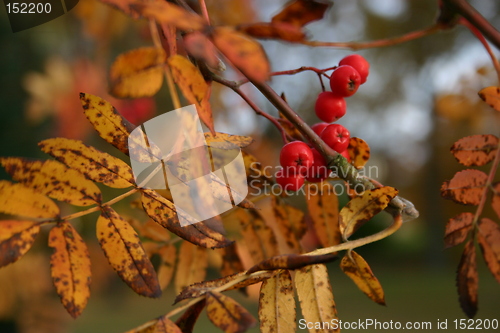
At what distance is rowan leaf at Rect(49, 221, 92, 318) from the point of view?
1.43 ft

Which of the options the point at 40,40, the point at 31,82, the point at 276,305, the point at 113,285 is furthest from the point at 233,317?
the point at 113,285

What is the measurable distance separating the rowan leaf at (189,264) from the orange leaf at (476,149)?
50 cm

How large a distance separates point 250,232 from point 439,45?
999cm

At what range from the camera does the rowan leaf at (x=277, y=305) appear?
0.48 m

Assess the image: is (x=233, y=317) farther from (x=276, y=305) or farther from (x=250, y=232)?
(x=250, y=232)

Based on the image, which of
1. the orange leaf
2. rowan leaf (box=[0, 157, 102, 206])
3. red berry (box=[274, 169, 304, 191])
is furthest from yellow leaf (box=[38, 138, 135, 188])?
the orange leaf

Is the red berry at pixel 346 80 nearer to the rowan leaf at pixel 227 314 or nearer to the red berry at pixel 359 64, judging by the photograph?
the red berry at pixel 359 64

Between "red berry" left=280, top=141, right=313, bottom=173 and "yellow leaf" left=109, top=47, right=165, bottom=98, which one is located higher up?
"yellow leaf" left=109, top=47, right=165, bottom=98

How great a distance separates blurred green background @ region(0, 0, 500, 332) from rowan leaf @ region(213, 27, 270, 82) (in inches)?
10.8

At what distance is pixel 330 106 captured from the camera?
2.40 ft

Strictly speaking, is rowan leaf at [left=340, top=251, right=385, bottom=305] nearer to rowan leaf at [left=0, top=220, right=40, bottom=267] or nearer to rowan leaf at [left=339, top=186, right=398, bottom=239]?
rowan leaf at [left=339, top=186, right=398, bottom=239]

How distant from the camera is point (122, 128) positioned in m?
0.47

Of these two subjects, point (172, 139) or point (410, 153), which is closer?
point (172, 139)

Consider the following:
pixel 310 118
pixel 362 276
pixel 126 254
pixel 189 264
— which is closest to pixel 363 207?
pixel 362 276
